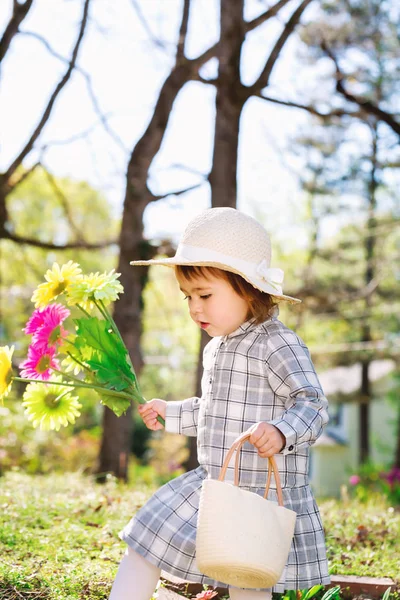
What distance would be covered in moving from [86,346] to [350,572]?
1.48m

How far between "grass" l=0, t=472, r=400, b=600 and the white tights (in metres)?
0.31

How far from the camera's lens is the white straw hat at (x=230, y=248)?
7.50 ft

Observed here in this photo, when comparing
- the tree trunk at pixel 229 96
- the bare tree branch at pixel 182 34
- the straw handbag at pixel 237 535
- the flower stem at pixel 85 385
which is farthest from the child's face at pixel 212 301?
the bare tree branch at pixel 182 34

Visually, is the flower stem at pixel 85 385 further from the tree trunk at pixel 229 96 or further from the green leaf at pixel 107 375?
the tree trunk at pixel 229 96

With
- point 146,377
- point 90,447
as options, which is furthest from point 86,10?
point 146,377

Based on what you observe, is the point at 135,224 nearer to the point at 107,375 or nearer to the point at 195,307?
the point at 107,375

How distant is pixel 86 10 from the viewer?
650 centimetres

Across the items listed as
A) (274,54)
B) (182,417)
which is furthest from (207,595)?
(274,54)

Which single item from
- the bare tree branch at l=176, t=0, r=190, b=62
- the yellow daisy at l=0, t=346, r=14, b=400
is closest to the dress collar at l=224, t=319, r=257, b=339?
the yellow daisy at l=0, t=346, r=14, b=400

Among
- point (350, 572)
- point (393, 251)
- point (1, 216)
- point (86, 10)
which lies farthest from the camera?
point (393, 251)

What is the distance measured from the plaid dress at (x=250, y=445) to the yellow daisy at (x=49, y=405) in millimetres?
495

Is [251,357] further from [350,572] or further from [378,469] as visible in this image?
[378,469]

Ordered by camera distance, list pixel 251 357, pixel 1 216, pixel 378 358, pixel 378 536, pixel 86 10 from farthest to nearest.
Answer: pixel 378 358 → pixel 1 216 → pixel 86 10 → pixel 378 536 → pixel 251 357

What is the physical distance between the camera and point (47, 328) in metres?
2.55
